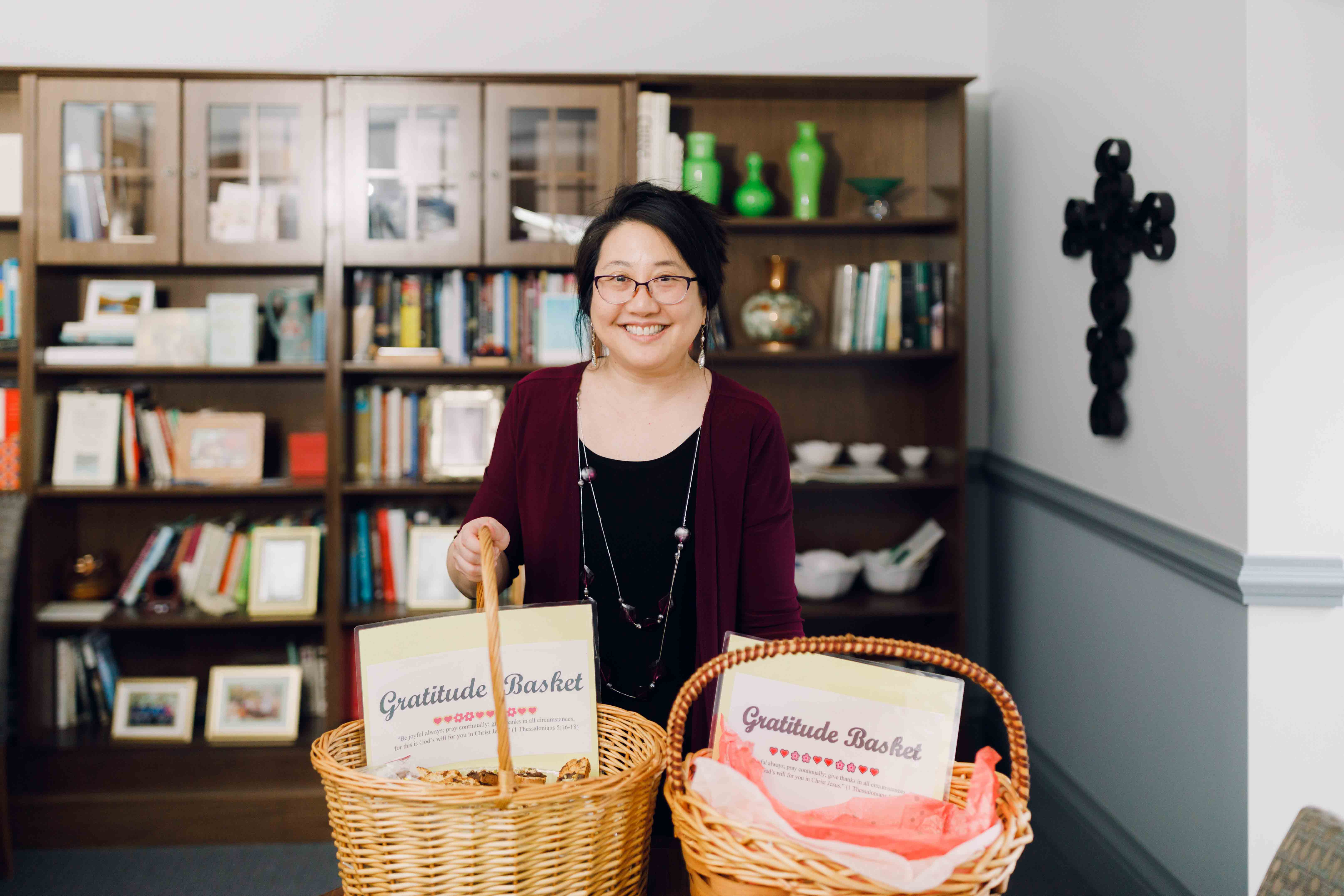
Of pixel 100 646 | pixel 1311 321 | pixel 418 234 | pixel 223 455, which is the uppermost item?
pixel 418 234

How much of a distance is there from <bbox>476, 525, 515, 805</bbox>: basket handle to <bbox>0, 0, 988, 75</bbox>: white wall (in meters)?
2.38

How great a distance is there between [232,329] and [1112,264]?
91.4 inches

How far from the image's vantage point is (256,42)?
301cm

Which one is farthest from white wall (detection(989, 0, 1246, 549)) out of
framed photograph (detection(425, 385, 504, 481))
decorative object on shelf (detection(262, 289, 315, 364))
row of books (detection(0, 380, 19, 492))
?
row of books (detection(0, 380, 19, 492))

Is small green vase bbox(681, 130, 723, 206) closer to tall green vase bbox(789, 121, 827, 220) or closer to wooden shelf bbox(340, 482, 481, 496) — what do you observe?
tall green vase bbox(789, 121, 827, 220)

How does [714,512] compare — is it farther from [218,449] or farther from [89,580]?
[89,580]

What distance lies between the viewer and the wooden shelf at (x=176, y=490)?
9.00 feet

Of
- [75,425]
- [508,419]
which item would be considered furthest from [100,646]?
[508,419]

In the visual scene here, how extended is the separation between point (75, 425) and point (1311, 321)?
2.99m

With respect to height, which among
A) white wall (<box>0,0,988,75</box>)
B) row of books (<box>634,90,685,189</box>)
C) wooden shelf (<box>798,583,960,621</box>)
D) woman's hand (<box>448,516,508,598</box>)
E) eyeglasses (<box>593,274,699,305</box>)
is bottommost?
wooden shelf (<box>798,583,960,621</box>)

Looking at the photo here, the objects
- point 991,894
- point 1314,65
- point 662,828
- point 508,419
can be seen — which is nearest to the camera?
Result: point 991,894

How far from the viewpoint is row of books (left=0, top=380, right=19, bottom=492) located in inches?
111

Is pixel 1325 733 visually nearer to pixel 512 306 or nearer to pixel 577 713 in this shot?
pixel 577 713

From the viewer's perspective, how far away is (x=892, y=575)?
298 centimetres
